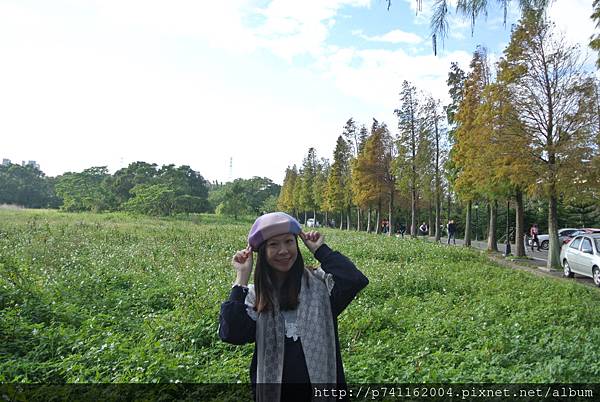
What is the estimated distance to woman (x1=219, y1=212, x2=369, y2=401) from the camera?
82.3 inches

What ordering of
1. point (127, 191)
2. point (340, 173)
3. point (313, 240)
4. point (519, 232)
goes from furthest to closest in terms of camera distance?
point (127, 191) → point (340, 173) → point (519, 232) → point (313, 240)

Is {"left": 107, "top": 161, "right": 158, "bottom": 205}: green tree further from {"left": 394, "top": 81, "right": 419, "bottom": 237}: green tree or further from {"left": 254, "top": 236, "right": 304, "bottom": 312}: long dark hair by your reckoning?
{"left": 254, "top": 236, "right": 304, "bottom": 312}: long dark hair

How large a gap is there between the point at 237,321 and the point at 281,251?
41 centimetres

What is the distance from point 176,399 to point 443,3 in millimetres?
4258

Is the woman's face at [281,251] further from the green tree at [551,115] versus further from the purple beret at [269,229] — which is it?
the green tree at [551,115]

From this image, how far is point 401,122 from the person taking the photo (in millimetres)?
32062

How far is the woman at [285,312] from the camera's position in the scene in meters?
2.09

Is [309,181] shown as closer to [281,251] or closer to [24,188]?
[24,188]

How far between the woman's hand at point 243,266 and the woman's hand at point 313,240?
0.34 m

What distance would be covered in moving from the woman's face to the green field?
270 cm

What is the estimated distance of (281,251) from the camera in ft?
7.07

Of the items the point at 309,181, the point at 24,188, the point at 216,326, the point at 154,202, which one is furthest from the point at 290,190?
the point at 216,326

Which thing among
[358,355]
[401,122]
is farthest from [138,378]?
[401,122]

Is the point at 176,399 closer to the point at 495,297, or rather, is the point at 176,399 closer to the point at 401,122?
the point at 495,297
